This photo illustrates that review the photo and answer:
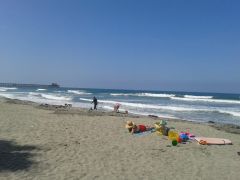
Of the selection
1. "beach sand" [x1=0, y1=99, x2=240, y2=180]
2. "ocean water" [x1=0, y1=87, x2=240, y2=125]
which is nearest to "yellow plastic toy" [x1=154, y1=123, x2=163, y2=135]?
"beach sand" [x1=0, y1=99, x2=240, y2=180]

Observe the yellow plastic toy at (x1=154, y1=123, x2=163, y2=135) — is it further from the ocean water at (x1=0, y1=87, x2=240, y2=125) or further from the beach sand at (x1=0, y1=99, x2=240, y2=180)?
the ocean water at (x1=0, y1=87, x2=240, y2=125)

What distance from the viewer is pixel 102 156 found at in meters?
9.56

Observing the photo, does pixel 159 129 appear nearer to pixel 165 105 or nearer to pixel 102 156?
pixel 102 156

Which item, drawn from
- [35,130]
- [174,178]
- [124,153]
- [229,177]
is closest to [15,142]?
[35,130]

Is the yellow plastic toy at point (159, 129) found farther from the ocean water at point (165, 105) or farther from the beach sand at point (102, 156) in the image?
the ocean water at point (165, 105)

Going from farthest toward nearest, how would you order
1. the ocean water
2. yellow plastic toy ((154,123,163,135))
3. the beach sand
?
the ocean water
yellow plastic toy ((154,123,163,135))
the beach sand

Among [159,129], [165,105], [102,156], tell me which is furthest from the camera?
[165,105]

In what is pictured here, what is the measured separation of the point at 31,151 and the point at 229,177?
5363 millimetres

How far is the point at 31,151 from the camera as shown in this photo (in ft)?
31.1

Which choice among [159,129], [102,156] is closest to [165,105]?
[159,129]

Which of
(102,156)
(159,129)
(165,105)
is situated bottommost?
(165,105)

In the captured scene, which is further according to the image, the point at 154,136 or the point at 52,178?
the point at 154,136

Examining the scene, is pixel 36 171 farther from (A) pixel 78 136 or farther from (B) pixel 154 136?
(B) pixel 154 136

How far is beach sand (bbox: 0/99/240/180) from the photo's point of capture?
26.0 ft
